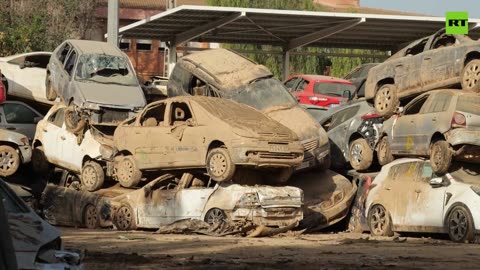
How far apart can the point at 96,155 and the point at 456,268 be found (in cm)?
977

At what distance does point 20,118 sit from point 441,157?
10.6 meters

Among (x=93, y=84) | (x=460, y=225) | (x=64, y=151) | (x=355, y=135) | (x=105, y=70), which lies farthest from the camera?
(x=105, y=70)

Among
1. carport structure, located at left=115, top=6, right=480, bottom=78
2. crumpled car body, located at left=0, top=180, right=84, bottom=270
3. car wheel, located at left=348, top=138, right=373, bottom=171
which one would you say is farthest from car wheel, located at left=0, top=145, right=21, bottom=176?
crumpled car body, located at left=0, top=180, right=84, bottom=270

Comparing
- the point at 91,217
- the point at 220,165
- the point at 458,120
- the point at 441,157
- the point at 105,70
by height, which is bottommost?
the point at 91,217

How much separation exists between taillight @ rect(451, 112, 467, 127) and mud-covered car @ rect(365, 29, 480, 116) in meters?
1.12

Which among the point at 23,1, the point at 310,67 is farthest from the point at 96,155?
the point at 310,67

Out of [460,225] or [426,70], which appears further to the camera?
[426,70]

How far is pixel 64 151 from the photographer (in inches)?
845

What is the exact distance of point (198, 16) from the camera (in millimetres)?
33562

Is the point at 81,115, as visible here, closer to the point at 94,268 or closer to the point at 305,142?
the point at 305,142

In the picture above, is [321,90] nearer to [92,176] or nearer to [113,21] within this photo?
[113,21]

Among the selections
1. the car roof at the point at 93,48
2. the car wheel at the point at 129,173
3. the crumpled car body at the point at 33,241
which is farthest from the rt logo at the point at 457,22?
the crumpled car body at the point at 33,241

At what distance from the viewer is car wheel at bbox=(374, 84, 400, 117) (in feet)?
70.0

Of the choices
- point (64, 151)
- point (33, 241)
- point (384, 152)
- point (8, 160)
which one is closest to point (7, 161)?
point (8, 160)
